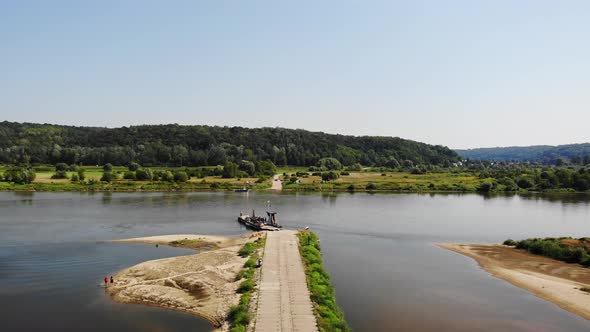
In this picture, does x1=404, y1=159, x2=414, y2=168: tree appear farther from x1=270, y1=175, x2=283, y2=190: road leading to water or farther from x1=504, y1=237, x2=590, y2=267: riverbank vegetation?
x1=504, y1=237, x2=590, y2=267: riverbank vegetation

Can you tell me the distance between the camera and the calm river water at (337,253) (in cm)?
2591

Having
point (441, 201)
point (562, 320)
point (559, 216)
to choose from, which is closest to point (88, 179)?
point (441, 201)

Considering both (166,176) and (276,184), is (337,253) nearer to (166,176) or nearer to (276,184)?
(276,184)

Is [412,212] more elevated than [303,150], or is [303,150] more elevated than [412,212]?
[303,150]

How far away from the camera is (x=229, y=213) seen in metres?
65.6

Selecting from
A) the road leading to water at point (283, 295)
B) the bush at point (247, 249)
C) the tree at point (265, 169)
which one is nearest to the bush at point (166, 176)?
the tree at point (265, 169)

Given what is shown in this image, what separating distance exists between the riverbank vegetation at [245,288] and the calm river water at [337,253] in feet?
6.62

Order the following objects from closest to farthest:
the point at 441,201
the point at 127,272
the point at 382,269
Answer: the point at 127,272, the point at 382,269, the point at 441,201

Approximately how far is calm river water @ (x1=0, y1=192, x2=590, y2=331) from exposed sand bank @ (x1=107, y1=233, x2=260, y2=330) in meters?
1.02

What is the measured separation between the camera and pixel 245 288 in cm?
2750

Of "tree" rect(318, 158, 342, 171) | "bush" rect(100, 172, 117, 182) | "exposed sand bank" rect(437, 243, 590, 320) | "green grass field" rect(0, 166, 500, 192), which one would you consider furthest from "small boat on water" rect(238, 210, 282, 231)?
"tree" rect(318, 158, 342, 171)

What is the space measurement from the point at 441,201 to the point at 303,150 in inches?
3441

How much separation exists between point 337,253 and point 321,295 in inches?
639

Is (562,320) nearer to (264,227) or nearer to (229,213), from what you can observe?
(264,227)
